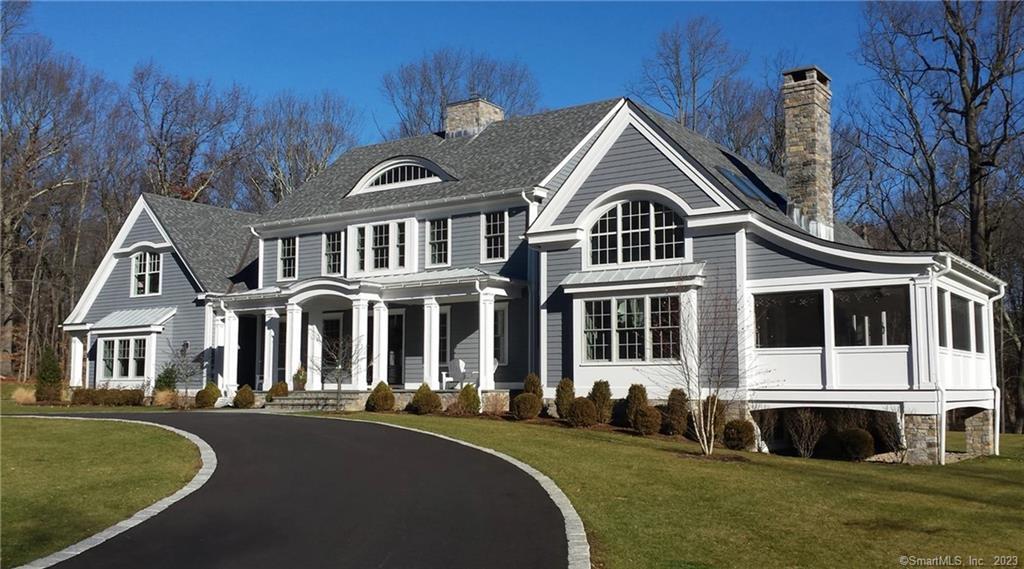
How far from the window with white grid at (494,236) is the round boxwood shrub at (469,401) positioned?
4.72 meters

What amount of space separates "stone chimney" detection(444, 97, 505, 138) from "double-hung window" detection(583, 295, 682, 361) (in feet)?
37.3

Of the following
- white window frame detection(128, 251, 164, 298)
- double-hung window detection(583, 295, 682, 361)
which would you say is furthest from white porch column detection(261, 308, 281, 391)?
double-hung window detection(583, 295, 682, 361)

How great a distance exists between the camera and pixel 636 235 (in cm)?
2325

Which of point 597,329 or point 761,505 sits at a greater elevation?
point 597,329

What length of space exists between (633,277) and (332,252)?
12.0 m

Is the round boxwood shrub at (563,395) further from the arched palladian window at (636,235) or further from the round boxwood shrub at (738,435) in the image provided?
the round boxwood shrub at (738,435)

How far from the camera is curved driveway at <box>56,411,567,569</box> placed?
882 centimetres

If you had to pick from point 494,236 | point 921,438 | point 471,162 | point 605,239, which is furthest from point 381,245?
point 921,438

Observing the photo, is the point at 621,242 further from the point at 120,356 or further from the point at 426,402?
the point at 120,356

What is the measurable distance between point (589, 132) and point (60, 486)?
19098 mm

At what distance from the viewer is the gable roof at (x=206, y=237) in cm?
3347

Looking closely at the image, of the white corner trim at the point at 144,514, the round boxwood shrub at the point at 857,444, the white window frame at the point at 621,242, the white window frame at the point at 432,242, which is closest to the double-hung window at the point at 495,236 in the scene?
the white window frame at the point at 432,242

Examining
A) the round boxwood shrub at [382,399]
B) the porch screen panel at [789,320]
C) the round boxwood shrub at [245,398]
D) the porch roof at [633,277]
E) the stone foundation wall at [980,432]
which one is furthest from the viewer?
the round boxwood shrub at [245,398]

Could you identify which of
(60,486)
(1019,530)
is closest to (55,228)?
(60,486)
